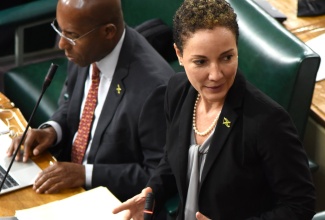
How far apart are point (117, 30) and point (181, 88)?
0.53 m

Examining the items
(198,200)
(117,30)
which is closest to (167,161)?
(198,200)

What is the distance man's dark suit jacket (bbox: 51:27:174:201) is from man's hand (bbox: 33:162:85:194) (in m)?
0.08

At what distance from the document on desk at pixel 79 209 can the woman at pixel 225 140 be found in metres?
0.20

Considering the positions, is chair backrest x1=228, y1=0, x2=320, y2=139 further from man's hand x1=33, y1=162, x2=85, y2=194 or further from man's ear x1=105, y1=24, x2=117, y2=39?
A: man's hand x1=33, y1=162, x2=85, y2=194

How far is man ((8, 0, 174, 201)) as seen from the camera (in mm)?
2361

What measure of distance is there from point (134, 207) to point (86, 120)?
2.46ft

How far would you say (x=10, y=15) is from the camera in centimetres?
333

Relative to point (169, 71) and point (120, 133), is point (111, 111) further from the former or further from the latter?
point (169, 71)

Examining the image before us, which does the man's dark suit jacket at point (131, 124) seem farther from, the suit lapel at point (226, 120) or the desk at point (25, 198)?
the suit lapel at point (226, 120)

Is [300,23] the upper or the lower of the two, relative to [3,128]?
upper

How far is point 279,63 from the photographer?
2352mm

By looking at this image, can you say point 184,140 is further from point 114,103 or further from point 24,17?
point 24,17

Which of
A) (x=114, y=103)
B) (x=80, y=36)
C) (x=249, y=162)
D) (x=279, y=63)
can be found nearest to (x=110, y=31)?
(x=80, y=36)

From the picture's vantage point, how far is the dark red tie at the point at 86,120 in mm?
2539
